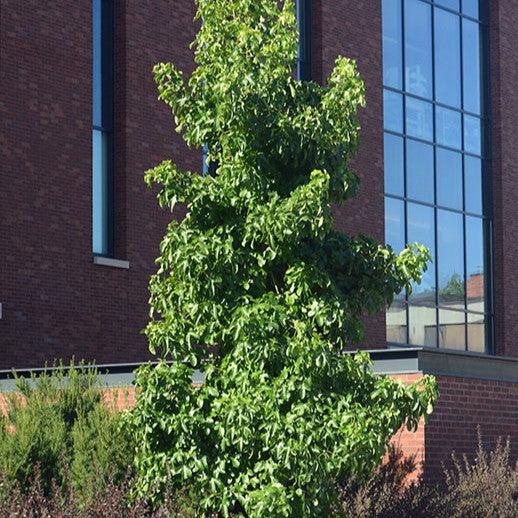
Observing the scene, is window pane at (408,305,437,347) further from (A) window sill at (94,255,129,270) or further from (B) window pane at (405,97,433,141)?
(A) window sill at (94,255,129,270)

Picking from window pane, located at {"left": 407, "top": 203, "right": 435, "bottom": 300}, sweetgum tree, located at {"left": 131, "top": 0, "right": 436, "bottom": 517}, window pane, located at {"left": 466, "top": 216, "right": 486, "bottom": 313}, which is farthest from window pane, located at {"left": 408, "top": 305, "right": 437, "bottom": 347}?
sweetgum tree, located at {"left": 131, "top": 0, "right": 436, "bottom": 517}

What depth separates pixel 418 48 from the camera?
3238cm

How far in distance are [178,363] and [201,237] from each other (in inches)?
49.5

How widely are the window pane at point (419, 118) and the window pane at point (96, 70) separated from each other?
9.17 m

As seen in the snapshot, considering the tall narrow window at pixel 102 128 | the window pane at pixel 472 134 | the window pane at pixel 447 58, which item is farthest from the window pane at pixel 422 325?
the tall narrow window at pixel 102 128

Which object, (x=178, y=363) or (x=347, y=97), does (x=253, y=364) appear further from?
(x=347, y=97)

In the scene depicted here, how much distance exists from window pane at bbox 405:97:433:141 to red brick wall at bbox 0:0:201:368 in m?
7.91

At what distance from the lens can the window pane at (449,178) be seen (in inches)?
1280

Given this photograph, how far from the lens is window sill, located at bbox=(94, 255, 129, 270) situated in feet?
79.8

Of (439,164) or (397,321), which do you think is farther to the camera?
(439,164)

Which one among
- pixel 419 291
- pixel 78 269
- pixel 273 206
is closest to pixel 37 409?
pixel 273 206

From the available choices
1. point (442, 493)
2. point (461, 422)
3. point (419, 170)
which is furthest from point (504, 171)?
point (442, 493)

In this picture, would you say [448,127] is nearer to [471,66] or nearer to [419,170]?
[419,170]

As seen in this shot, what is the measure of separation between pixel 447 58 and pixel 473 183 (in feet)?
10.6
